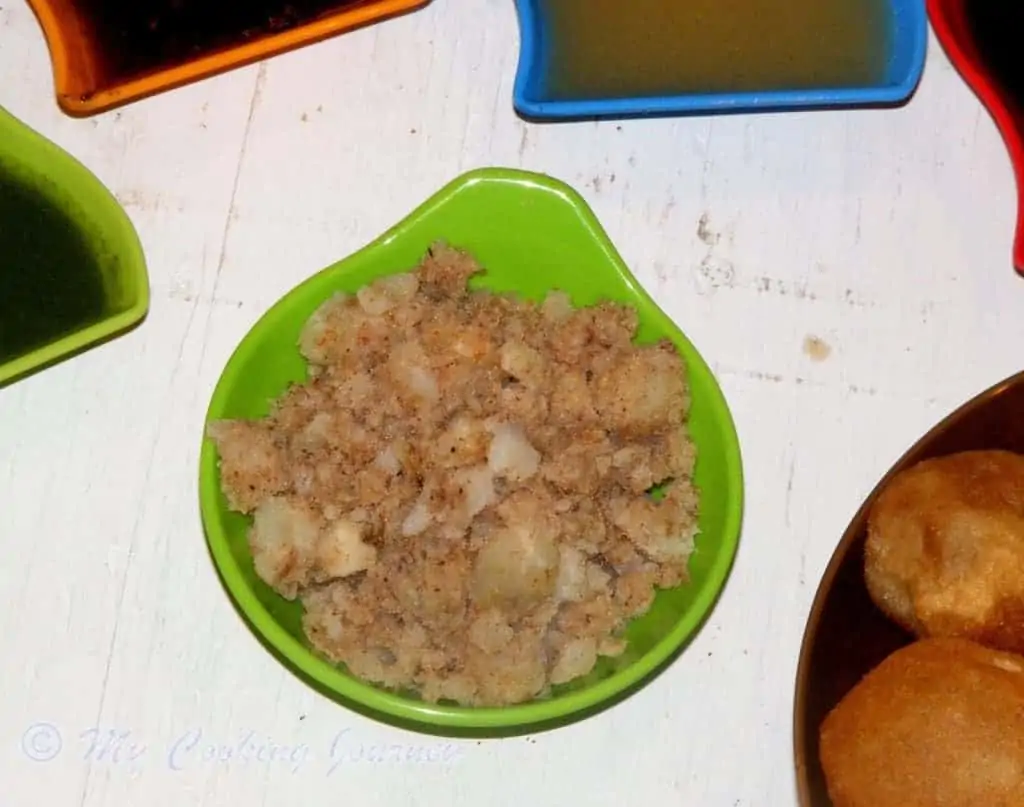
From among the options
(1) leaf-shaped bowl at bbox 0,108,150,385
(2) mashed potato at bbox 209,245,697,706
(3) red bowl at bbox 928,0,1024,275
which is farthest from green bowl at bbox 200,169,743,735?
(3) red bowl at bbox 928,0,1024,275

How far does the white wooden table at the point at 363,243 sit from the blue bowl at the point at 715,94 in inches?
1.9

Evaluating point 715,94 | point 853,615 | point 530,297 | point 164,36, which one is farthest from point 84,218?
point 853,615

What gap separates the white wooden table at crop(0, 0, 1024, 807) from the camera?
940mm

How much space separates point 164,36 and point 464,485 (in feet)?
1.68

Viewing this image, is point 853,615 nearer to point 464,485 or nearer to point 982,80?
point 464,485

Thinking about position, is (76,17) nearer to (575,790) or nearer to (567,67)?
(567,67)

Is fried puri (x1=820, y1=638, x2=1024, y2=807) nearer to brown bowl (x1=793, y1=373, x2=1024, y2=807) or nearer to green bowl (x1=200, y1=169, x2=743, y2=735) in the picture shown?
brown bowl (x1=793, y1=373, x2=1024, y2=807)

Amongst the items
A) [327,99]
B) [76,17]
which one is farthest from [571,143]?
[76,17]

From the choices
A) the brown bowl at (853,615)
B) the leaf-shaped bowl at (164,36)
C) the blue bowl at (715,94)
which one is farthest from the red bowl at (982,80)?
the leaf-shaped bowl at (164,36)

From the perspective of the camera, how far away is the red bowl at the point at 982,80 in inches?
39.2

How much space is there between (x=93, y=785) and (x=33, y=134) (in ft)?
1.78

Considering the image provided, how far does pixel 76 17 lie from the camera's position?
3.39 feet

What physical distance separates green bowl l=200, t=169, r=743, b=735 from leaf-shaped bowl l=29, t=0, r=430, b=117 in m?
0.20

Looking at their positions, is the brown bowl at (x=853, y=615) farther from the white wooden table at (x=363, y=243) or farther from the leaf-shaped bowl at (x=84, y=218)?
the leaf-shaped bowl at (x=84, y=218)
